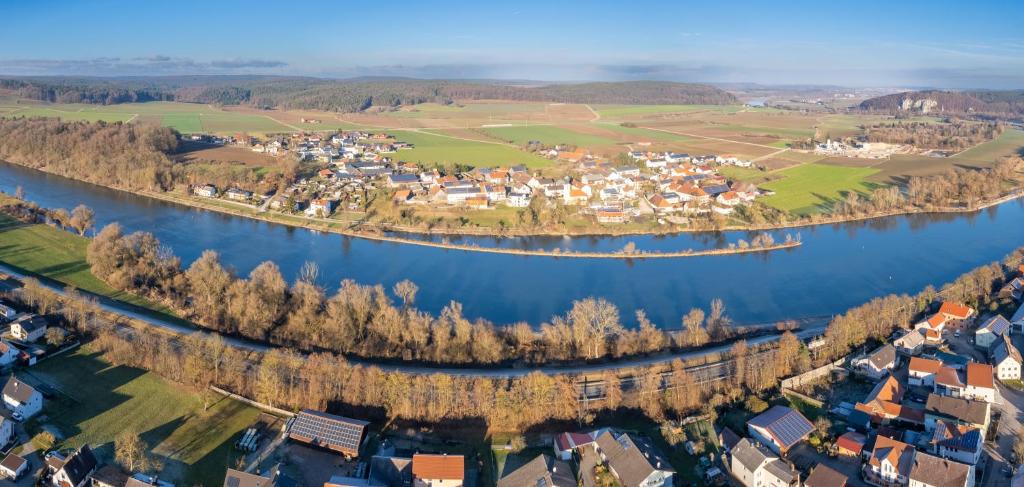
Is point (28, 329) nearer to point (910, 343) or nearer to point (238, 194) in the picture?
point (238, 194)

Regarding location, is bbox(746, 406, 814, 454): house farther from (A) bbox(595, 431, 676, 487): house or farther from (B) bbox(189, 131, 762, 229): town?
(B) bbox(189, 131, 762, 229): town

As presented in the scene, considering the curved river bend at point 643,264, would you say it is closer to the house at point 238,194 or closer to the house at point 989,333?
the house at point 238,194

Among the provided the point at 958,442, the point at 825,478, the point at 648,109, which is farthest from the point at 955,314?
the point at 648,109

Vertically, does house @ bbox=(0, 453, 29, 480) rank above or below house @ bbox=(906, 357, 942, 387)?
below

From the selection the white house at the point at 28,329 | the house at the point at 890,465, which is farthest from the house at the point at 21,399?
the house at the point at 890,465

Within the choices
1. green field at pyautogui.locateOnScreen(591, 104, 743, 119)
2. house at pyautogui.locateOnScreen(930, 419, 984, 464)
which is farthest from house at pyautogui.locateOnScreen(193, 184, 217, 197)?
green field at pyautogui.locateOnScreen(591, 104, 743, 119)

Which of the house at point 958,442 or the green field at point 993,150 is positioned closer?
the house at point 958,442
